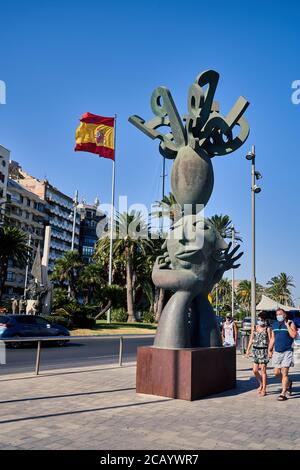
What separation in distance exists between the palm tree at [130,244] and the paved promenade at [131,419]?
3272 cm

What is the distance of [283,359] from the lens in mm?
8609

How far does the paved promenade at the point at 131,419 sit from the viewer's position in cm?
526

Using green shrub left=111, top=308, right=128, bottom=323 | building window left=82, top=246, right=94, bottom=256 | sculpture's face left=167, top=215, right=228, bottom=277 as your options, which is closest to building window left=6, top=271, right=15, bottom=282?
building window left=82, top=246, right=94, bottom=256

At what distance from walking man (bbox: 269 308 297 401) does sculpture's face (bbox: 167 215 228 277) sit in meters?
1.88

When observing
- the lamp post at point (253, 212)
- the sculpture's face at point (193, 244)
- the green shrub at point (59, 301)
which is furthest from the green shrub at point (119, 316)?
the sculpture's face at point (193, 244)

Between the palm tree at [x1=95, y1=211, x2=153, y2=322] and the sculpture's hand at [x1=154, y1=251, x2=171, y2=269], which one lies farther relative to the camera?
the palm tree at [x1=95, y1=211, x2=153, y2=322]

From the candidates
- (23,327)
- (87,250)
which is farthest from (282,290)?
(23,327)

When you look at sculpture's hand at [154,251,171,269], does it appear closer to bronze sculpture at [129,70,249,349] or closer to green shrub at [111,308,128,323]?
bronze sculpture at [129,70,249,349]

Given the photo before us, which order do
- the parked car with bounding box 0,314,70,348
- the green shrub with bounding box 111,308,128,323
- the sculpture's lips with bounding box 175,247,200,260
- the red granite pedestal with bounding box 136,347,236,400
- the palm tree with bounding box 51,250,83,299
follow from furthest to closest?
the green shrub with bounding box 111,308,128,323, the palm tree with bounding box 51,250,83,299, the parked car with bounding box 0,314,70,348, the sculpture's lips with bounding box 175,247,200,260, the red granite pedestal with bounding box 136,347,236,400

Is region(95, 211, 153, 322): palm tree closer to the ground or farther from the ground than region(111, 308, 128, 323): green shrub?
farther from the ground

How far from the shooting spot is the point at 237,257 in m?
10.5

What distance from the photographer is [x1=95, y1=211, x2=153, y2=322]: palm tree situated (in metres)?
42.6

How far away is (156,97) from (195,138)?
162 centimetres

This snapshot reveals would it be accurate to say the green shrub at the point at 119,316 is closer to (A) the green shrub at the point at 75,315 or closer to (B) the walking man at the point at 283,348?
(A) the green shrub at the point at 75,315
